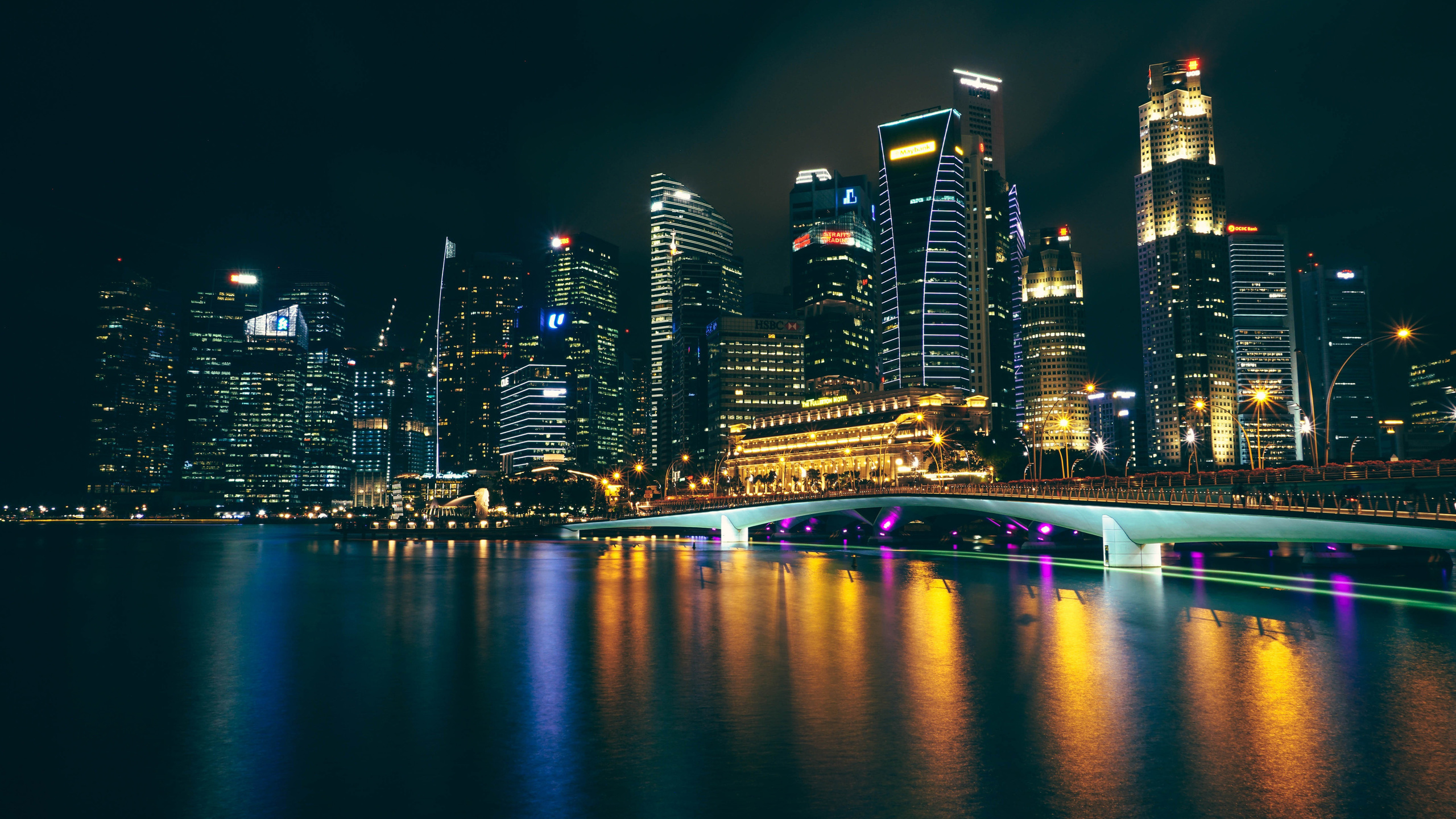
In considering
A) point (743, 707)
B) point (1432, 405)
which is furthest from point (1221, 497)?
point (1432, 405)

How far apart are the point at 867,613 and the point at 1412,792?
3283cm

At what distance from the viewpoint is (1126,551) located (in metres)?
74.5

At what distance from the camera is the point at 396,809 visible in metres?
17.2

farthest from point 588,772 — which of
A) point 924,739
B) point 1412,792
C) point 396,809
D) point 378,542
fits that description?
point 378,542

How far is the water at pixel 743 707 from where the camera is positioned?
17812 millimetres

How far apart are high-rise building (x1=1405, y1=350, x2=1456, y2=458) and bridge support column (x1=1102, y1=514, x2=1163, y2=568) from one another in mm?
101416

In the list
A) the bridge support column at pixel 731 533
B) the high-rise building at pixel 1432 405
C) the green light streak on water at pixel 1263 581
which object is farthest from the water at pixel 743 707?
the high-rise building at pixel 1432 405

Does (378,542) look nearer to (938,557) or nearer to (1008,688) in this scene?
(938,557)

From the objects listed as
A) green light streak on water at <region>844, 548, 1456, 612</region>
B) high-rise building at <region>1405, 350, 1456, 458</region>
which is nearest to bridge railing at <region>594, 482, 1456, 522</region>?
green light streak on water at <region>844, 548, 1456, 612</region>

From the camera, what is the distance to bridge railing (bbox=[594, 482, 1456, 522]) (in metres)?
48.0

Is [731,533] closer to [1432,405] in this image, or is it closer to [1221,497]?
[1221,497]

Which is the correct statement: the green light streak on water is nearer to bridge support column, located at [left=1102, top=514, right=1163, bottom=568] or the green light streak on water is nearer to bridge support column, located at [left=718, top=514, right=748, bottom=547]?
bridge support column, located at [left=1102, top=514, right=1163, bottom=568]

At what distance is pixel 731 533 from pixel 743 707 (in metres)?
119

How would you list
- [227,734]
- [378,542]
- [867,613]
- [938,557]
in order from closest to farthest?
[227,734], [867,613], [938,557], [378,542]
